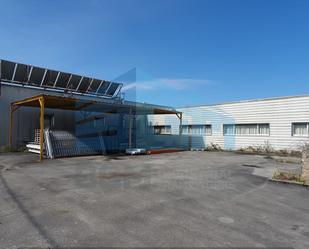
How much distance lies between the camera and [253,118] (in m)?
18.0

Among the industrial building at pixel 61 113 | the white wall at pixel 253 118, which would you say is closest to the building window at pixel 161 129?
the white wall at pixel 253 118

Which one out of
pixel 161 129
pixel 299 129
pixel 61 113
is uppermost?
pixel 61 113

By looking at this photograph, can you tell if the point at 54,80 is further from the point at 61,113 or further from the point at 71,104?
the point at 71,104

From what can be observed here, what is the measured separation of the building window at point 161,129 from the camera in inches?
953

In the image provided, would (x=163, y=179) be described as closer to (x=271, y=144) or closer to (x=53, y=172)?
(x=53, y=172)

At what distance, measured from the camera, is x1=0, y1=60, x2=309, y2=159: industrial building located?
15422 millimetres

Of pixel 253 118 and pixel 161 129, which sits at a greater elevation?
pixel 253 118

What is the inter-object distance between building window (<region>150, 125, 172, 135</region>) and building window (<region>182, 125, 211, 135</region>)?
1656 millimetres

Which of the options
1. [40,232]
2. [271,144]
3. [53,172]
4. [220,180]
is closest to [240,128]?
[271,144]

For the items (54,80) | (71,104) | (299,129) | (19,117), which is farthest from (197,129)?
(19,117)

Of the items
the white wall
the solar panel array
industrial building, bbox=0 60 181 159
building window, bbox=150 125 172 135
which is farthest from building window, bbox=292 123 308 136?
the solar panel array

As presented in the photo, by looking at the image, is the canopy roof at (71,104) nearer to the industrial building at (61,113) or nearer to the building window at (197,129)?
the industrial building at (61,113)

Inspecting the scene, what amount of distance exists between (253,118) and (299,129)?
123 inches

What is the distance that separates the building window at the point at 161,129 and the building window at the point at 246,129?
19.6 ft
